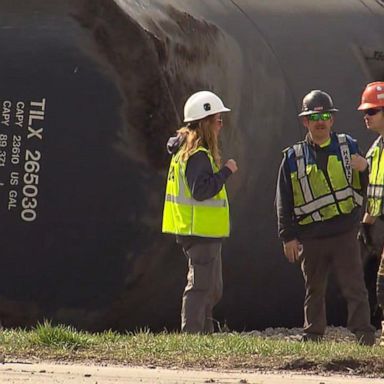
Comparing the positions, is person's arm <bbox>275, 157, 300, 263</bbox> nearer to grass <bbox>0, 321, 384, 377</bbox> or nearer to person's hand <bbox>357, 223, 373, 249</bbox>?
person's hand <bbox>357, 223, 373, 249</bbox>

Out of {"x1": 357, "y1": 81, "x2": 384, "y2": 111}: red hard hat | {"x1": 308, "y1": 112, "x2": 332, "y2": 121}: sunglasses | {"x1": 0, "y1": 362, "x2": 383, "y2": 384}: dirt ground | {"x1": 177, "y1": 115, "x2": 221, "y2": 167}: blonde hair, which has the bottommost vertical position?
{"x1": 0, "y1": 362, "x2": 383, "y2": 384}: dirt ground

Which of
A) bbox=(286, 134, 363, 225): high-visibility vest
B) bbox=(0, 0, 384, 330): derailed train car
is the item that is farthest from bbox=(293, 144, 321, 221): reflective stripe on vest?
bbox=(0, 0, 384, 330): derailed train car

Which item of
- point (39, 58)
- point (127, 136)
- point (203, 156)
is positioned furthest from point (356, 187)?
point (39, 58)

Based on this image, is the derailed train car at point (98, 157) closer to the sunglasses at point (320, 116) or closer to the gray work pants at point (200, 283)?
the gray work pants at point (200, 283)

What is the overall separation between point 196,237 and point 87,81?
1.45 meters

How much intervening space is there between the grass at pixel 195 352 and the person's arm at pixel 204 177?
44.9 inches

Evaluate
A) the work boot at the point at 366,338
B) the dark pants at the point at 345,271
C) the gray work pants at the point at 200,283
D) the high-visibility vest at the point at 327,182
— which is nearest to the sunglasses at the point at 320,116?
the high-visibility vest at the point at 327,182

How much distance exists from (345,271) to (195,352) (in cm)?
187

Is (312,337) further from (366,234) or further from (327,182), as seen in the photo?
(327,182)

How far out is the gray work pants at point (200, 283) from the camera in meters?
10.2

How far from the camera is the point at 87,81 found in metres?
10.8

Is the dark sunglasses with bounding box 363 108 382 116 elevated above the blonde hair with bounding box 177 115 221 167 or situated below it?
above

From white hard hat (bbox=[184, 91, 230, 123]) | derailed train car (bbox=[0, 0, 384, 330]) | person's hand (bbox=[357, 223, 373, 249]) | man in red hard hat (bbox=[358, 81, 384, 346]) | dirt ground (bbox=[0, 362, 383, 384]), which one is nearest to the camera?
dirt ground (bbox=[0, 362, 383, 384])

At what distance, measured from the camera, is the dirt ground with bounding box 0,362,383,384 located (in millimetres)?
7641
